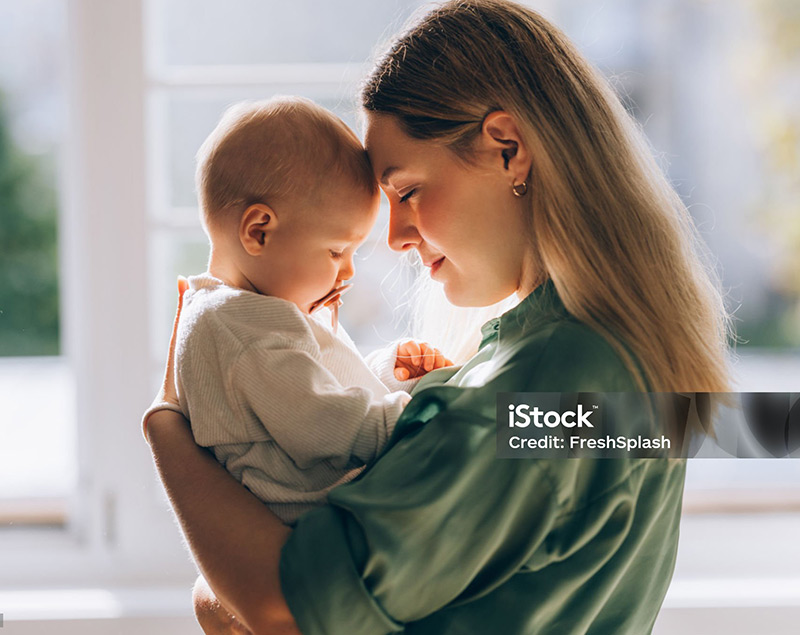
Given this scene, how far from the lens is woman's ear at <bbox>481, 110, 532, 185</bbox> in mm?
711

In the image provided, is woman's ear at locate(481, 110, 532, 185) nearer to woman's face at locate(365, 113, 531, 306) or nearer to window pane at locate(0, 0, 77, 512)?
woman's face at locate(365, 113, 531, 306)

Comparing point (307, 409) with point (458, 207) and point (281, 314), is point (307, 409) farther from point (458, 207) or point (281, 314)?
point (458, 207)

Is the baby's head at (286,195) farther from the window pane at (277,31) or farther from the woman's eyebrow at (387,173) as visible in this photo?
the window pane at (277,31)

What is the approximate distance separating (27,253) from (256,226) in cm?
330

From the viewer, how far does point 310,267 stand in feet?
2.64

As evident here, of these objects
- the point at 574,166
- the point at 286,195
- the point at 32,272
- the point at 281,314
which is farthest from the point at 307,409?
the point at 32,272

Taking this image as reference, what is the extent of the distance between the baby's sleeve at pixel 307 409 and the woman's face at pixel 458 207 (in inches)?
6.1

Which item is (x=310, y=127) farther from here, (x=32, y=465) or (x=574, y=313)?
(x=32, y=465)

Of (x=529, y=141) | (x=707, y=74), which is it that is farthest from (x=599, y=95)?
(x=707, y=74)

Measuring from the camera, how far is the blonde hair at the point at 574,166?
0.69m

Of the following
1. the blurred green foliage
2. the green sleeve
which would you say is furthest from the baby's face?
the blurred green foliage

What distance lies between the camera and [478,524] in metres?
0.62

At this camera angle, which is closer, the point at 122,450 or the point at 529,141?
the point at 529,141

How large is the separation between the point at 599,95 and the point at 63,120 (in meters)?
0.98
